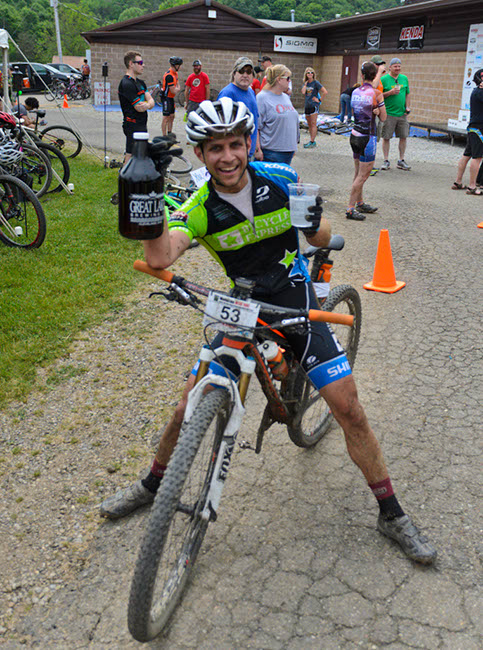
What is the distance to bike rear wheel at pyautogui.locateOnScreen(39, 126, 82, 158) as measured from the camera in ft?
44.9

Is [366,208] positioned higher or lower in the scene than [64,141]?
lower

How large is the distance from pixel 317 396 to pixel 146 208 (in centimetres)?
187

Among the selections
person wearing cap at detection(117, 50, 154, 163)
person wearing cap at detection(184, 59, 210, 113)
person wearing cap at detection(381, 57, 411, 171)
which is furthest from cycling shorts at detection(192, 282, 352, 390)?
person wearing cap at detection(184, 59, 210, 113)

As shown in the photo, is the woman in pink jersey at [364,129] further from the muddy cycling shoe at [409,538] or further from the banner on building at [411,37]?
the banner on building at [411,37]

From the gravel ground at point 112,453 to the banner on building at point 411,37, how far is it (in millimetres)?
18757

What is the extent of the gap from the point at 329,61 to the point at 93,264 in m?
28.0

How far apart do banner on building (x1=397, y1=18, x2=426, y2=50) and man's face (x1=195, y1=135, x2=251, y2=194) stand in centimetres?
2342

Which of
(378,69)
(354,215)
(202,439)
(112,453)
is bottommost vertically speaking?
(112,453)

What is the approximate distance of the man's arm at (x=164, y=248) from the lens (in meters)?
2.50

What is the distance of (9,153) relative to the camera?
863cm

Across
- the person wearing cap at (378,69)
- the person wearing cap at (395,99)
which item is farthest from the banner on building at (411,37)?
the person wearing cap at (378,69)

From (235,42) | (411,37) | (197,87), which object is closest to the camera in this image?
(197,87)

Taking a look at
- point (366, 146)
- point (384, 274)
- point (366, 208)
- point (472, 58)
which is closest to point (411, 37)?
point (472, 58)

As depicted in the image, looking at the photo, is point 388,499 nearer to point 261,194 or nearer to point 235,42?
point 261,194
